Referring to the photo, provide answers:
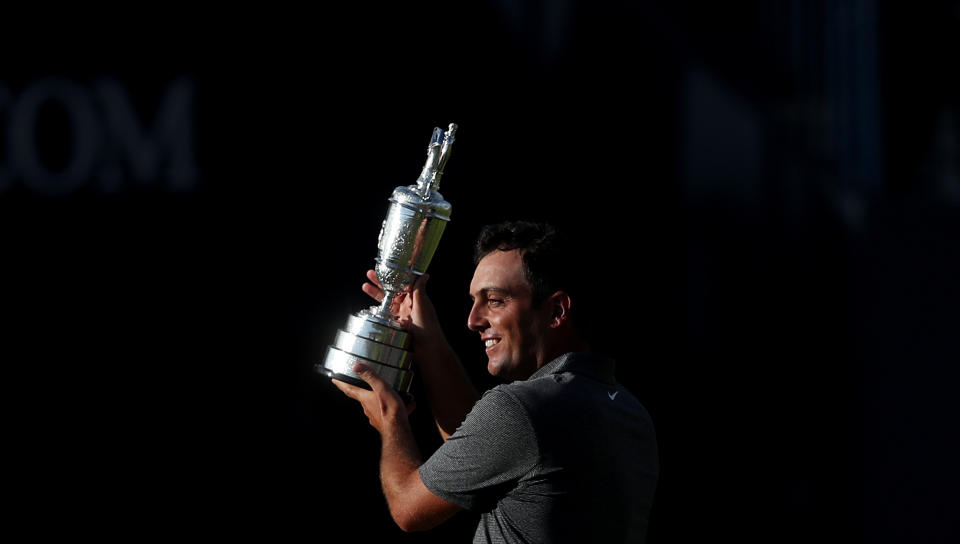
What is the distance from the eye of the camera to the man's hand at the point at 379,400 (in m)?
2.44

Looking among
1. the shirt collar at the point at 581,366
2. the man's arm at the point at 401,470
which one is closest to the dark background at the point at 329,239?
the shirt collar at the point at 581,366

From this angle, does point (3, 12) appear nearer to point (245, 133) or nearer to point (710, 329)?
point (245, 133)

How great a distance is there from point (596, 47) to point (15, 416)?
3.27 metres

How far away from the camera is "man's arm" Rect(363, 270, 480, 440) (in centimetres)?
274

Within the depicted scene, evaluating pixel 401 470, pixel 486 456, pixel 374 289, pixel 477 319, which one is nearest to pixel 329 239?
pixel 374 289

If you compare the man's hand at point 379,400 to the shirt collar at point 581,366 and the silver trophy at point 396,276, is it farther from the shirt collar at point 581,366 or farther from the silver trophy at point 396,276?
the shirt collar at point 581,366

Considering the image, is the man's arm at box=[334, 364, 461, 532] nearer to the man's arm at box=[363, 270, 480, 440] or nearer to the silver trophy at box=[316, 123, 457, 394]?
the silver trophy at box=[316, 123, 457, 394]

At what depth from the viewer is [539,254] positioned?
245 centimetres

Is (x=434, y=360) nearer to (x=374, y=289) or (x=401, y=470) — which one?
(x=374, y=289)

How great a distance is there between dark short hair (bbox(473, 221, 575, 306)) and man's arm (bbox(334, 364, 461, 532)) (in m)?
0.37

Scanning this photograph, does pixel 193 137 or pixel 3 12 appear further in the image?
pixel 193 137

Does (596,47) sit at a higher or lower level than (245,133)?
higher

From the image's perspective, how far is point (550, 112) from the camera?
17.1 feet

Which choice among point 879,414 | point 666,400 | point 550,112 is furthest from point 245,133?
point 879,414
